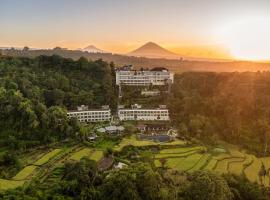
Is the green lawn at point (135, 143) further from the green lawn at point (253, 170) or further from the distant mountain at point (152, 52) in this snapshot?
the distant mountain at point (152, 52)

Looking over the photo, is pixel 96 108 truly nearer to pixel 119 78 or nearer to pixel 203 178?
pixel 119 78

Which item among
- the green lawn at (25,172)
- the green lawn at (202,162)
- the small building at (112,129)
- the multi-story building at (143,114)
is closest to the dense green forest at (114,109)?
the green lawn at (25,172)

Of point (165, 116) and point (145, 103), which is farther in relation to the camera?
point (145, 103)

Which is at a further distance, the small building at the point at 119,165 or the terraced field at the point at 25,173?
the small building at the point at 119,165

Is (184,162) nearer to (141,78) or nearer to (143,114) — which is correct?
(143,114)

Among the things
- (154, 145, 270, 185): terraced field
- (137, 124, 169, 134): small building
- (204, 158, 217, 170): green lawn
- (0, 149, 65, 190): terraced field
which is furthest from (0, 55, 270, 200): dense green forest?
(204, 158, 217, 170): green lawn

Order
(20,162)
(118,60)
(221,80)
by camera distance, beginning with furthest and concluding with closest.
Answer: (118,60)
(221,80)
(20,162)

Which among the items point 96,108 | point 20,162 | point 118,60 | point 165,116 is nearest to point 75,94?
point 96,108
